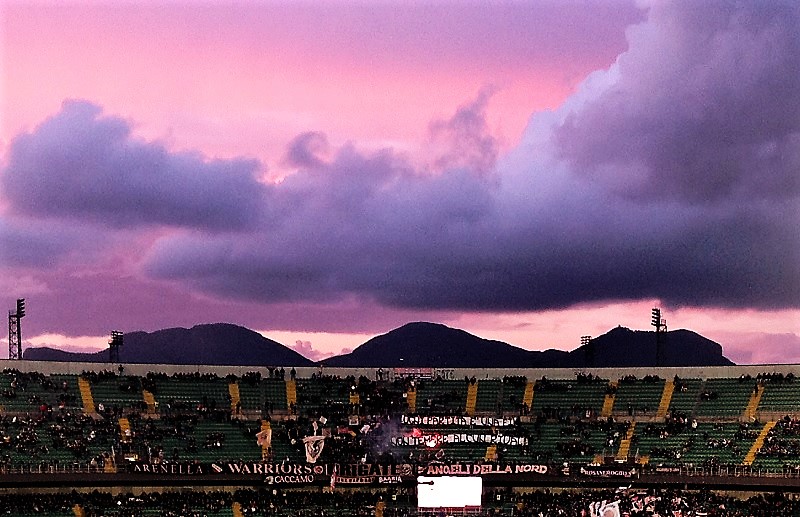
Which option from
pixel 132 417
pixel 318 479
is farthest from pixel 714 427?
pixel 132 417

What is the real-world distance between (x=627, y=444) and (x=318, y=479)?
26.4 metres

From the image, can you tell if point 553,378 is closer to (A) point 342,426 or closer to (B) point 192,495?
(A) point 342,426

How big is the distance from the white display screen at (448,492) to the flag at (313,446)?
1000cm

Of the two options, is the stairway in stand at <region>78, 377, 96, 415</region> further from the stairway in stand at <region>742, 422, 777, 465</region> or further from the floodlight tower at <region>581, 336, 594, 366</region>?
the stairway in stand at <region>742, 422, 777, 465</region>

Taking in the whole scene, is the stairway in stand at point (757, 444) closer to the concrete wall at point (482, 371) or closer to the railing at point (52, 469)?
the concrete wall at point (482, 371)

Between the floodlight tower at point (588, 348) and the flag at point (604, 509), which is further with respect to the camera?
the floodlight tower at point (588, 348)

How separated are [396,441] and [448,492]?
9.44 m

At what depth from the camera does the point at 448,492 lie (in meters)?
83.9

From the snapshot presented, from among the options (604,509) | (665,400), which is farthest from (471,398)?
(604,509)

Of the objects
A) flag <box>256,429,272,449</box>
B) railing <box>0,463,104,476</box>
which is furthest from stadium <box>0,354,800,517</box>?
flag <box>256,429,272,449</box>

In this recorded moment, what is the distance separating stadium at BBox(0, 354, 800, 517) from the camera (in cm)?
8500

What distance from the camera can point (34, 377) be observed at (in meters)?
94.6

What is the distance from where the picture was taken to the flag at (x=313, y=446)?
89625 mm

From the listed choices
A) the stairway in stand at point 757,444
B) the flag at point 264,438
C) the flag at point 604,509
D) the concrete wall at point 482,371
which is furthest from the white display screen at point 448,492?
the stairway in stand at point 757,444
